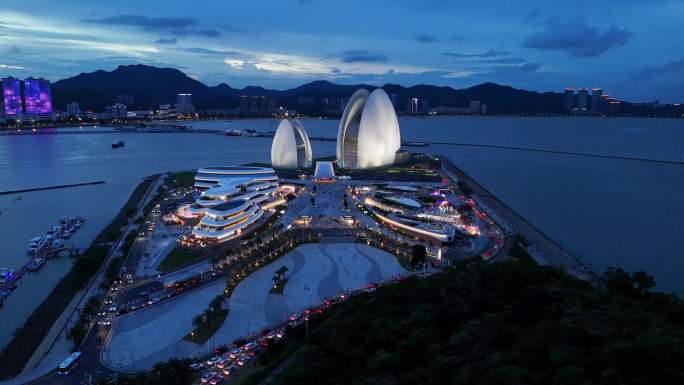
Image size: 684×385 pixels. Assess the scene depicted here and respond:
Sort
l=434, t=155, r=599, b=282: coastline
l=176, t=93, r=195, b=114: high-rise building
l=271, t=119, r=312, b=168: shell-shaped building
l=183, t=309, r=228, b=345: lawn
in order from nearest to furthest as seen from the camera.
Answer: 1. l=183, t=309, r=228, b=345: lawn
2. l=434, t=155, r=599, b=282: coastline
3. l=271, t=119, r=312, b=168: shell-shaped building
4. l=176, t=93, r=195, b=114: high-rise building

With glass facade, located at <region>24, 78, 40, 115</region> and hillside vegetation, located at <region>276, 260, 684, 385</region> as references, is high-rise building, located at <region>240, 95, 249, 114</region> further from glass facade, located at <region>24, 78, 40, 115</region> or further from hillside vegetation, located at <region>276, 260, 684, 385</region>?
hillside vegetation, located at <region>276, 260, 684, 385</region>

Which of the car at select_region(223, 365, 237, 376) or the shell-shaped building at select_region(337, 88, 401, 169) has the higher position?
the shell-shaped building at select_region(337, 88, 401, 169)

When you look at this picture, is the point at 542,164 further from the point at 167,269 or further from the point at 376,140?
the point at 167,269

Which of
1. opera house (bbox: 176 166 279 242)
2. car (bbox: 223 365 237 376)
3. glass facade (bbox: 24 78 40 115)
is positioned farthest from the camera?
glass facade (bbox: 24 78 40 115)

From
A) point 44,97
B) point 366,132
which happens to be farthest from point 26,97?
point 366,132

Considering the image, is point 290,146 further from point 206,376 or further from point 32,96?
point 32,96

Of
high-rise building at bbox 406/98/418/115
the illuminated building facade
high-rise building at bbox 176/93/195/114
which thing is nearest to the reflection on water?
the illuminated building facade

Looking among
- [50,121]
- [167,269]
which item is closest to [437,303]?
[167,269]
